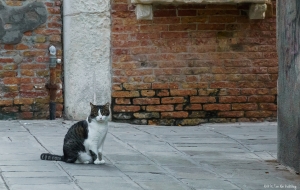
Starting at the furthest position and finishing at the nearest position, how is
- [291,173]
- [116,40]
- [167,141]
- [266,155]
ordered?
[116,40]
[167,141]
[266,155]
[291,173]

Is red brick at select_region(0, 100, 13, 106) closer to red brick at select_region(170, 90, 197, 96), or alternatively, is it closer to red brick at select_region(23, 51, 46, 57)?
red brick at select_region(23, 51, 46, 57)

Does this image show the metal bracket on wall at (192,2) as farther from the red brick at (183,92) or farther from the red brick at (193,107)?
the red brick at (193,107)

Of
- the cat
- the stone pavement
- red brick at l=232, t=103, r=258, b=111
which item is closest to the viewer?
the stone pavement

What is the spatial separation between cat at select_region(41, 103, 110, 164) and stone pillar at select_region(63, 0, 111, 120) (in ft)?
8.34

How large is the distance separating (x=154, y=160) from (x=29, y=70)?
9.64 ft

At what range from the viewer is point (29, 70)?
31.0ft

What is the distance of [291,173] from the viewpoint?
21.8 feet

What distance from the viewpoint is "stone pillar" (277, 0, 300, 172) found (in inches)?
263

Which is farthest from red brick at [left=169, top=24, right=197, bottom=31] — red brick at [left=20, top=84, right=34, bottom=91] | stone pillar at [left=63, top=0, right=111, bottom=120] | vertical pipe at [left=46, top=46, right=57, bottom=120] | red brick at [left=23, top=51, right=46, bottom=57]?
red brick at [left=20, top=84, right=34, bottom=91]

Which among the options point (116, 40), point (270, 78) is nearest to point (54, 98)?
point (116, 40)

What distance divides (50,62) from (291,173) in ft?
12.6

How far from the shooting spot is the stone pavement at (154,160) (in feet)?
19.8

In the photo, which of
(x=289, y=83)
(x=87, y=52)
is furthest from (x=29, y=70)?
(x=289, y=83)

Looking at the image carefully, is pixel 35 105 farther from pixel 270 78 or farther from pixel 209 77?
pixel 270 78
